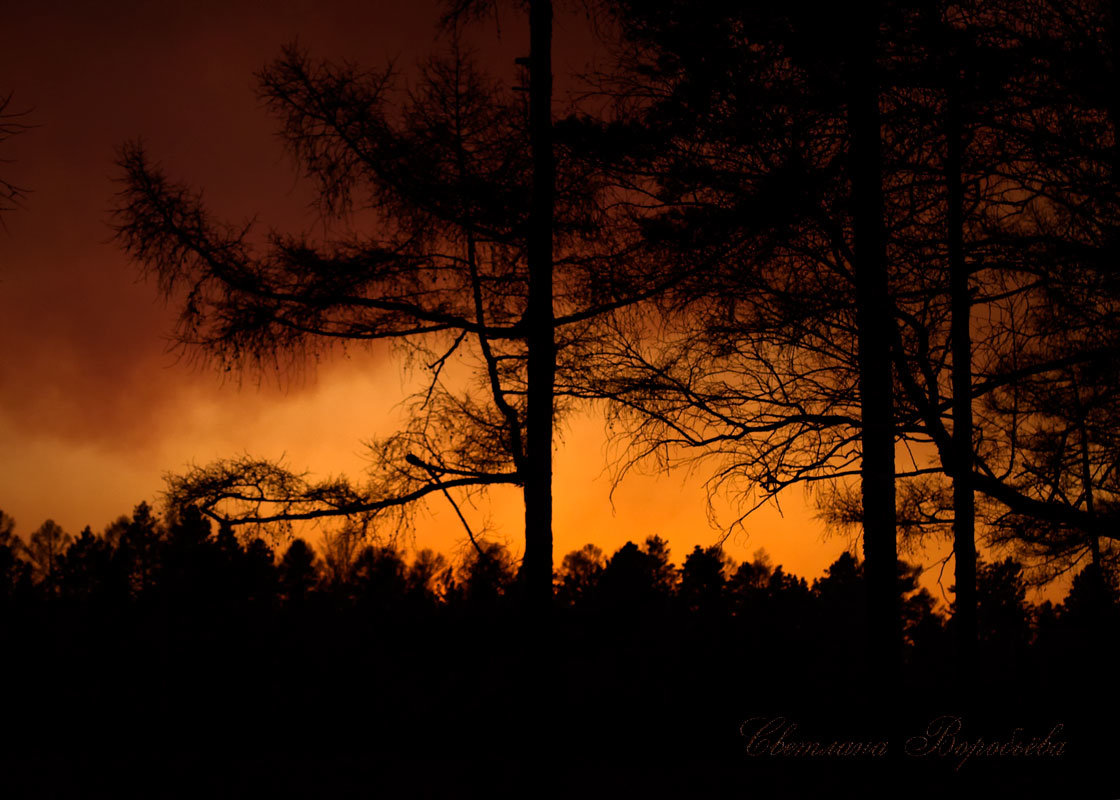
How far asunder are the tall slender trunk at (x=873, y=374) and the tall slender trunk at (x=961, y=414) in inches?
61.8

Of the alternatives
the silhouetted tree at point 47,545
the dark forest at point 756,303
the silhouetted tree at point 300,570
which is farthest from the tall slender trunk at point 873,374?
the silhouetted tree at point 47,545

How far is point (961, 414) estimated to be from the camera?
8.22m

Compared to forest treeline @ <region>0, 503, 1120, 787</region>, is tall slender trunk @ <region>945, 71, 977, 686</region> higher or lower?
higher

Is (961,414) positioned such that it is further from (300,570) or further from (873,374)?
(300,570)

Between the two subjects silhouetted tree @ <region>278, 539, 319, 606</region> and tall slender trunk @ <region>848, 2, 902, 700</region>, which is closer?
tall slender trunk @ <region>848, 2, 902, 700</region>

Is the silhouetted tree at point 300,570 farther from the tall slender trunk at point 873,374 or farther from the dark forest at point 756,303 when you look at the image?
the tall slender trunk at point 873,374

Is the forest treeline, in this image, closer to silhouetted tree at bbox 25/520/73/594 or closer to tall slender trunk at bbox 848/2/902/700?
tall slender trunk at bbox 848/2/902/700

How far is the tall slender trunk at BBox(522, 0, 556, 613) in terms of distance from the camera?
722 cm

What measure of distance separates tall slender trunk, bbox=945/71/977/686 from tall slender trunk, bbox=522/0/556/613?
→ 148 inches

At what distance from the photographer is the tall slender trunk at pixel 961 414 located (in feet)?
26.3

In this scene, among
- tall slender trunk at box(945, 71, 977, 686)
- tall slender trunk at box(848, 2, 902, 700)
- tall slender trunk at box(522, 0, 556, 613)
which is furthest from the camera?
tall slender trunk at box(945, 71, 977, 686)

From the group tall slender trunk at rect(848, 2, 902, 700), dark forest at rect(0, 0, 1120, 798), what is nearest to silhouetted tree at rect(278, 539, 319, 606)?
dark forest at rect(0, 0, 1120, 798)

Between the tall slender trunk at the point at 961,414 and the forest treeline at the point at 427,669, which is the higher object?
the tall slender trunk at the point at 961,414

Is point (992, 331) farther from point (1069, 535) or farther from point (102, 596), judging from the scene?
point (102, 596)
